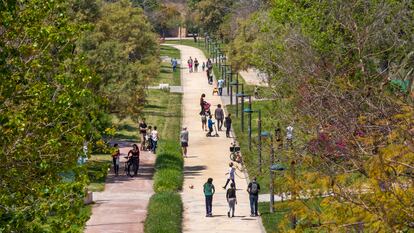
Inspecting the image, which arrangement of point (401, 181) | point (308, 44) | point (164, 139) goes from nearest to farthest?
point (401, 181) < point (308, 44) < point (164, 139)

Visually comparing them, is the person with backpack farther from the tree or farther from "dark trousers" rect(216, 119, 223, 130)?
"dark trousers" rect(216, 119, 223, 130)

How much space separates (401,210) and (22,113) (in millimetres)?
7917

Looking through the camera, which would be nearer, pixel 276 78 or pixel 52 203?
pixel 52 203

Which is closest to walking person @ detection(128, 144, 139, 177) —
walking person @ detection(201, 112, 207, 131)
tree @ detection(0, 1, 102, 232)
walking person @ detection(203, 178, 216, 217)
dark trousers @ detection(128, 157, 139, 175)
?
dark trousers @ detection(128, 157, 139, 175)

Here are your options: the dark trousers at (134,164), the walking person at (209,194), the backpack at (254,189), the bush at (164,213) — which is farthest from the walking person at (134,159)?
the backpack at (254,189)

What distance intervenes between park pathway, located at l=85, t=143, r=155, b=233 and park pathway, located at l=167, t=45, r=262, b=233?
1.41 metres

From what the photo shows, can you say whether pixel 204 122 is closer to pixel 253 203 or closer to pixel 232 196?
pixel 253 203

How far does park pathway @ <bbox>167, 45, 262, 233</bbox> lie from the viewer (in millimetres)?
38125

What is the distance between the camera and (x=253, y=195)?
38.5 metres

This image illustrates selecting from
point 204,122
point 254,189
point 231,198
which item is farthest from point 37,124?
point 204,122

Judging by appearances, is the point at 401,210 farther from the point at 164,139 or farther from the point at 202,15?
the point at 202,15

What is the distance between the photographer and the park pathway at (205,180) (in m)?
38.1

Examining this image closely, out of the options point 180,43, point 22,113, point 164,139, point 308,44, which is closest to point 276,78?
point 308,44

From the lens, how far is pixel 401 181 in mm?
19859
